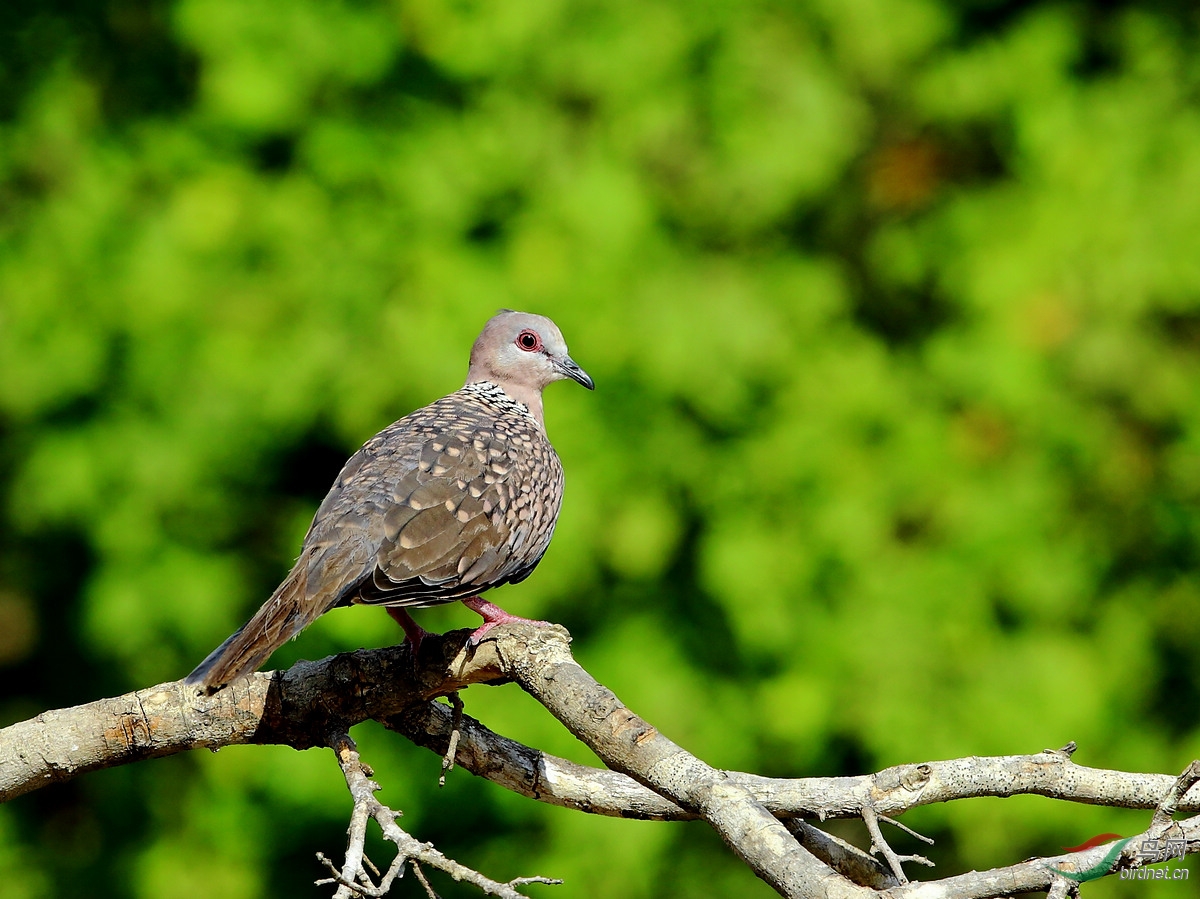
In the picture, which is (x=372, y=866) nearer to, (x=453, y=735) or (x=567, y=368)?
(x=453, y=735)

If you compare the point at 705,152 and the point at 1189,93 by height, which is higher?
the point at 1189,93

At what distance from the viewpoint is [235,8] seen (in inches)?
260

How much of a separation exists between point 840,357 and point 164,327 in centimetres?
347

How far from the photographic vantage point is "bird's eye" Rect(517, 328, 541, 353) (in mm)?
4652

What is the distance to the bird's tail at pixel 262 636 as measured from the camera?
2.88 m

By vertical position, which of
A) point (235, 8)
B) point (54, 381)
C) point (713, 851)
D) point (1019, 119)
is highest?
point (1019, 119)

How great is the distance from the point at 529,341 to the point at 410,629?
4.99 ft

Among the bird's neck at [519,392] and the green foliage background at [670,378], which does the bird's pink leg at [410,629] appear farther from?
the green foliage background at [670,378]

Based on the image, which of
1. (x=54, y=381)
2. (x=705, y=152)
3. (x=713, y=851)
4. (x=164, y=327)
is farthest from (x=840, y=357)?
(x=54, y=381)

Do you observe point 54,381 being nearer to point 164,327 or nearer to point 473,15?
point 164,327

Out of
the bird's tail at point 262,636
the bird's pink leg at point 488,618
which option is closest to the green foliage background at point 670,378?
the bird's pink leg at point 488,618

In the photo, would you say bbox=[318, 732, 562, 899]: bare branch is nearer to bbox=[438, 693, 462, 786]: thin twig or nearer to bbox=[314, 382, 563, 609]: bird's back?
bbox=[438, 693, 462, 786]: thin twig

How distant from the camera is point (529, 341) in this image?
15.3 feet

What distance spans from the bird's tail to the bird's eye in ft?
5.34
